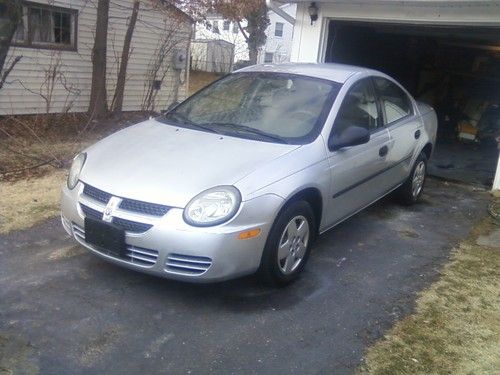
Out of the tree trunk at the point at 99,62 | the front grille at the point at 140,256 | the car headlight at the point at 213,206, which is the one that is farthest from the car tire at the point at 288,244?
the tree trunk at the point at 99,62

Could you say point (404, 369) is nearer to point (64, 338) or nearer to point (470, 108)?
point (64, 338)

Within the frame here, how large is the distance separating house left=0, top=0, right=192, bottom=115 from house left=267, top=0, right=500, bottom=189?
14.9 ft

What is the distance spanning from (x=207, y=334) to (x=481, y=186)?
5.67 meters

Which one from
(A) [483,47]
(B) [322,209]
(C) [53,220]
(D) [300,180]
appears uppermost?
(A) [483,47]

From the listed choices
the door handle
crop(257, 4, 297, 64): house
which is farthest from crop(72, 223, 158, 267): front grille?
crop(257, 4, 297, 64): house

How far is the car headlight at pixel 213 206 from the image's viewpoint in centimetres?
321

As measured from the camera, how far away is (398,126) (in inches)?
209

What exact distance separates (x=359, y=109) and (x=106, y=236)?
2563 millimetres

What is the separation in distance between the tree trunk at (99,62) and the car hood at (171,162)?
22.8 ft

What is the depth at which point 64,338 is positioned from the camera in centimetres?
307

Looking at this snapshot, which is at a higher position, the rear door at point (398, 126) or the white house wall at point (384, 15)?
the white house wall at point (384, 15)

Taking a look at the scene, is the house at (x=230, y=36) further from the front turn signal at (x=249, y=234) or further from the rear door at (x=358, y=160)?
the front turn signal at (x=249, y=234)

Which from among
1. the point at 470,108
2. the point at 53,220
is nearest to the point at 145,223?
the point at 53,220

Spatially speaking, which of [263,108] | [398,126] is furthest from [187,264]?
[398,126]
